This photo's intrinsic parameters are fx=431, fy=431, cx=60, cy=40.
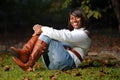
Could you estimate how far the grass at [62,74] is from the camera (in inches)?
253

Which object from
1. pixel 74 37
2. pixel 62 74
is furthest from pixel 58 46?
pixel 62 74

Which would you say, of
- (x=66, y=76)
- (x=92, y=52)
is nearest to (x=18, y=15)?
(x=92, y=52)

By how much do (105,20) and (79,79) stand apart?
10215 millimetres

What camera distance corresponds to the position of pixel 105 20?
1633cm

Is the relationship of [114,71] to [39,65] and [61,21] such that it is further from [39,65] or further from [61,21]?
[61,21]

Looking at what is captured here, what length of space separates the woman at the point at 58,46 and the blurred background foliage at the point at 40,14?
24.7 ft

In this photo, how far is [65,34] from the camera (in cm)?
663

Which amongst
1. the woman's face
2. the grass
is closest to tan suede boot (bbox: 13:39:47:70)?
the grass

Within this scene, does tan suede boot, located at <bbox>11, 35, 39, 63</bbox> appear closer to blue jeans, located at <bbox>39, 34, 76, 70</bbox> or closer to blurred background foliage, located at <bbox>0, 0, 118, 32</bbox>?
blue jeans, located at <bbox>39, 34, 76, 70</bbox>

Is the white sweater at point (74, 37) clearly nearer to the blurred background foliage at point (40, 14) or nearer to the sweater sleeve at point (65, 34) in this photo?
the sweater sleeve at point (65, 34)

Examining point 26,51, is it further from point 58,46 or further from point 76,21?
point 76,21

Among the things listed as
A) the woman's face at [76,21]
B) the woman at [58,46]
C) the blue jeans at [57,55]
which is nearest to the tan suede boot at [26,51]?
the woman at [58,46]

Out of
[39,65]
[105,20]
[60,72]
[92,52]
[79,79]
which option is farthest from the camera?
[105,20]

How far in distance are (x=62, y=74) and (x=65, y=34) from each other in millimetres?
616
